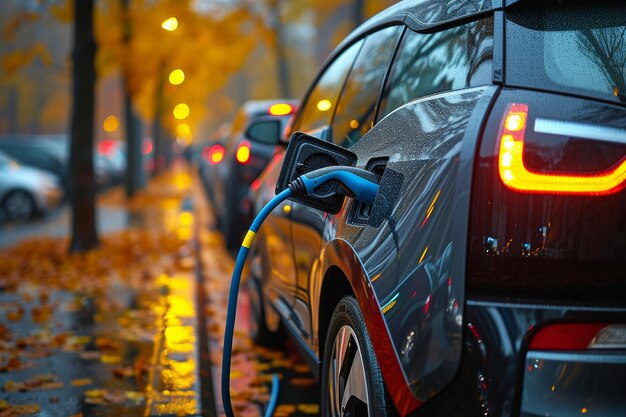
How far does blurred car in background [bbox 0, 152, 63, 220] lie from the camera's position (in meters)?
18.4

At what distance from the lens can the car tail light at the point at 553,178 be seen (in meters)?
2.30

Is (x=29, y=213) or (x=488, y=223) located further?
(x=29, y=213)

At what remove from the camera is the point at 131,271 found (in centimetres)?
948

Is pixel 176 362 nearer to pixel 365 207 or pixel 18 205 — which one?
pixel 365 207

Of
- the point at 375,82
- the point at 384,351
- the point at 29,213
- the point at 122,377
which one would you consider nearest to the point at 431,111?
the point at 384,351

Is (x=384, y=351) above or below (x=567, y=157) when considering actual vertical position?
below

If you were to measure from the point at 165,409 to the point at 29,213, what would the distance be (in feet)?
50.4

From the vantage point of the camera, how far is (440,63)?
3.01 meters

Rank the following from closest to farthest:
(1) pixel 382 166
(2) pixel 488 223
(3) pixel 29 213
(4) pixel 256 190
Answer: (2) pixel 488 223
(1) pixel 382 166
(4) pixel 256 190
(3) pixel 29 213

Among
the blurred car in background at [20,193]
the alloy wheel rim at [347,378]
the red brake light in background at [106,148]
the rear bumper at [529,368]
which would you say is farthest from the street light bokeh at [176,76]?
the rear bumper at [529,368]

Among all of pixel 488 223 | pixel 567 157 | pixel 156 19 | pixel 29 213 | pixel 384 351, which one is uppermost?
pixel 156 19

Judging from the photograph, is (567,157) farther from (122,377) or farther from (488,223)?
(122,377)

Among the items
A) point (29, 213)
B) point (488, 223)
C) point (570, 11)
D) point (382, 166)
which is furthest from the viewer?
point (29, 213)

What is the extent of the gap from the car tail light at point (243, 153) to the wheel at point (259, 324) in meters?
4.81
